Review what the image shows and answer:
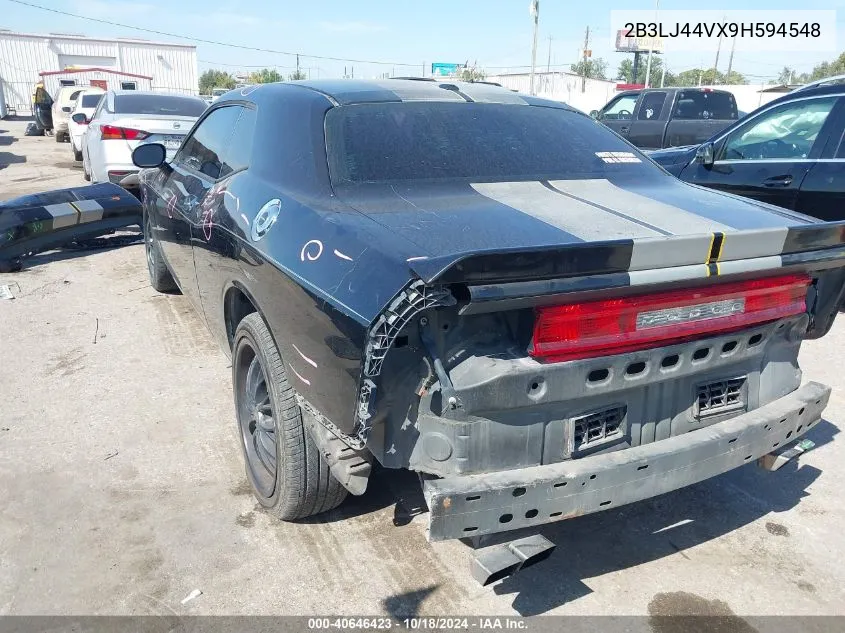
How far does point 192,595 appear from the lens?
2.48 metres

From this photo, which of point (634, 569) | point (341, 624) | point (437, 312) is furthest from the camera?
point (634, 569)

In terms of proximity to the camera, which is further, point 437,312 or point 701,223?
point 701,223

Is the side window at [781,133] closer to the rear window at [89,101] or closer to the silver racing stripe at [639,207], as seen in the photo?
the silver racing stripe at [639,207]

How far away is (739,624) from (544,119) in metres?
2.29

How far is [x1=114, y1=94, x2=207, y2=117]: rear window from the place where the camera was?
31.1 feet

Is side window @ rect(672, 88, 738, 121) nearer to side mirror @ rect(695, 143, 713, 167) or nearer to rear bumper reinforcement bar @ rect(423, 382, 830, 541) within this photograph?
side mirror @ rect(695, 143, 713, 167)

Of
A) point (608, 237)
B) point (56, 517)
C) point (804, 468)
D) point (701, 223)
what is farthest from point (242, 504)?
point (804, 468)

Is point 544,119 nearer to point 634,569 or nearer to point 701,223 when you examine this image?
point 701,223

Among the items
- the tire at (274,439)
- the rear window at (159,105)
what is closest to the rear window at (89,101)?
the rear window at (159,105)

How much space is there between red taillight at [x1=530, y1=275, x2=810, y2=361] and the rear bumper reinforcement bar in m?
0.35

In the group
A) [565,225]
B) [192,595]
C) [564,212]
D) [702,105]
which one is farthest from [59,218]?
[702,105]

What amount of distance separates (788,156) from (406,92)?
3.83m

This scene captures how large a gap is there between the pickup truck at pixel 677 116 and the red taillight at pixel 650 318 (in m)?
10.1

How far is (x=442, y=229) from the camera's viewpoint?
88.4 inches
